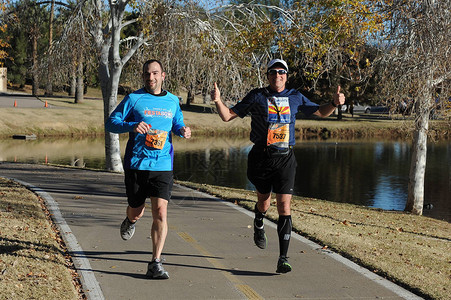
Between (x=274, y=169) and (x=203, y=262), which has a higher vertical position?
(x=274, y=169)

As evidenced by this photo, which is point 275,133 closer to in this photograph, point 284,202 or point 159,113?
point 284,202

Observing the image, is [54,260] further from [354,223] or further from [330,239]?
[354,223]

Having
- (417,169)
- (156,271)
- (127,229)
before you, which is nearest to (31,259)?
(127,229)

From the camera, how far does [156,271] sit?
19.7 feet

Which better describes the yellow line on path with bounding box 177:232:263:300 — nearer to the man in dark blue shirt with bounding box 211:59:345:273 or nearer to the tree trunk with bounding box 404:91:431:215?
the man in dark blue shirt with bounding box 211:59:345:273

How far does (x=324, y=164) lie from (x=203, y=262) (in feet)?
81.4

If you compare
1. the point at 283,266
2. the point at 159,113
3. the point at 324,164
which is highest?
the point at 159,113

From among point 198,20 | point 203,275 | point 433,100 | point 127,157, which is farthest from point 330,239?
point 198,20

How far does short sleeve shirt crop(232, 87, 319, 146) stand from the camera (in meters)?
6.61

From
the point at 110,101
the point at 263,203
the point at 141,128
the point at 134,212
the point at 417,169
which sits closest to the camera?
the point at 141,128

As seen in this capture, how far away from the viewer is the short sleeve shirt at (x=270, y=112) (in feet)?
21.7

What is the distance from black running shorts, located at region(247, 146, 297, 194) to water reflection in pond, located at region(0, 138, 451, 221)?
40.4 feet

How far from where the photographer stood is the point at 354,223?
1105 centimetres

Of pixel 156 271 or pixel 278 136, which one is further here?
pixel 278 136
